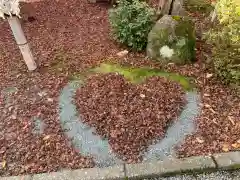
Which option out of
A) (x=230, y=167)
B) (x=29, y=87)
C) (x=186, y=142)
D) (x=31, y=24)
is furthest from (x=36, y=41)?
(x=230, y=167)

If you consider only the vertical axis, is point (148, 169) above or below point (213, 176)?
above

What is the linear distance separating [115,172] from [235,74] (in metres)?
2.33

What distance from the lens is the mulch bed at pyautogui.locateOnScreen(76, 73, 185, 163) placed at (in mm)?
4070

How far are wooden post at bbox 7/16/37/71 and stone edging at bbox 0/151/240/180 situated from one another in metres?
2.15

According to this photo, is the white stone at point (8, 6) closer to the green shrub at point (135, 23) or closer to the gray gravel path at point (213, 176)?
the green shrub at point (135, 23)

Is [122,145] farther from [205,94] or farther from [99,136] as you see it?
[205,94]

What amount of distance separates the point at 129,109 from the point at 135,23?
1893 millimetres

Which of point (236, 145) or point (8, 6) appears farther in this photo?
point (8, 6)

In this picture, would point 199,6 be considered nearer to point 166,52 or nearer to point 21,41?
point 166,52

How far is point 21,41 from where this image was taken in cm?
506

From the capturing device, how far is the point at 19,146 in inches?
162

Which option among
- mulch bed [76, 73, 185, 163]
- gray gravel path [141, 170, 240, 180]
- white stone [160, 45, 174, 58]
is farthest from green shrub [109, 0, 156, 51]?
gray gravel path [141, 170, 240, 180]

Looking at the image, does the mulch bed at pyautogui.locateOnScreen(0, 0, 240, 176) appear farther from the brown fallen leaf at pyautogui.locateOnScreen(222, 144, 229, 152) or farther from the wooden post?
the wooden post

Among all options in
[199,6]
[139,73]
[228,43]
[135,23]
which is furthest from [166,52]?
[199,6]
